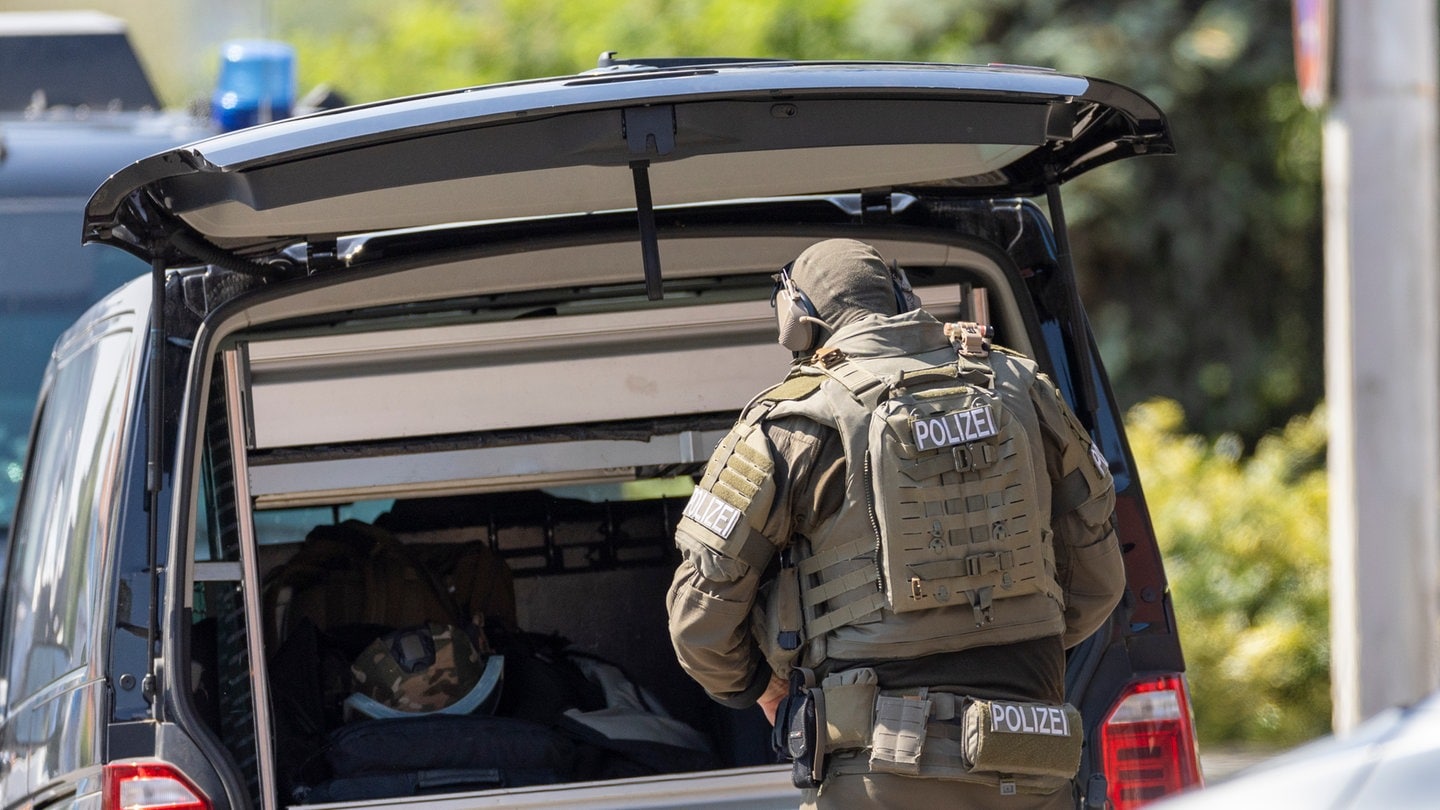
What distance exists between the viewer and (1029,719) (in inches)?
102

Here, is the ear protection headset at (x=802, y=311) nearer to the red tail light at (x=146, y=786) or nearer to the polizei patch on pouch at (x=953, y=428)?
the polizei patch on pouch at (x=953, y=428)

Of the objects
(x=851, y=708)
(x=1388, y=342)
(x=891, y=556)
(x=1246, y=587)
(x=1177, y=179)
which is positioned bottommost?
(x=851, y=708)

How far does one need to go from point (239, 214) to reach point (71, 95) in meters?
4.16

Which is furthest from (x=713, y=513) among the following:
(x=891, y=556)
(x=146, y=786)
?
(x=146, y=786)

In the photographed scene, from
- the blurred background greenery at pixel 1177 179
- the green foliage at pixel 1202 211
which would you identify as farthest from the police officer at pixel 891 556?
the green foliage at pixel 1202 211

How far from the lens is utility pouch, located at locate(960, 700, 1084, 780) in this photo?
101 inches

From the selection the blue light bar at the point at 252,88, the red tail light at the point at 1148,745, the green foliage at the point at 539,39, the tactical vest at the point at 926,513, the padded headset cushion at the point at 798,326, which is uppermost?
the green foliage at the point at 539,39

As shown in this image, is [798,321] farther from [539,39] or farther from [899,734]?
[539,39]

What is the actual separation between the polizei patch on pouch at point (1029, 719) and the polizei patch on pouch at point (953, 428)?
1.38 feet

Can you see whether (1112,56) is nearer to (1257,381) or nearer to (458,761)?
(1257,381)

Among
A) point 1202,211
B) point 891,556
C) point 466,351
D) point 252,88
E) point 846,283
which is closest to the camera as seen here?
point 891,556

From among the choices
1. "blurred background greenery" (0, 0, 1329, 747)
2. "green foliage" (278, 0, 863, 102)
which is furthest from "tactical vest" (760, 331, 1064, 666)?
"green foliage" (278, 0, 863, 102)

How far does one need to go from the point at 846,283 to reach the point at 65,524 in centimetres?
159

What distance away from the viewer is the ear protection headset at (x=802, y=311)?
2.74 meters
